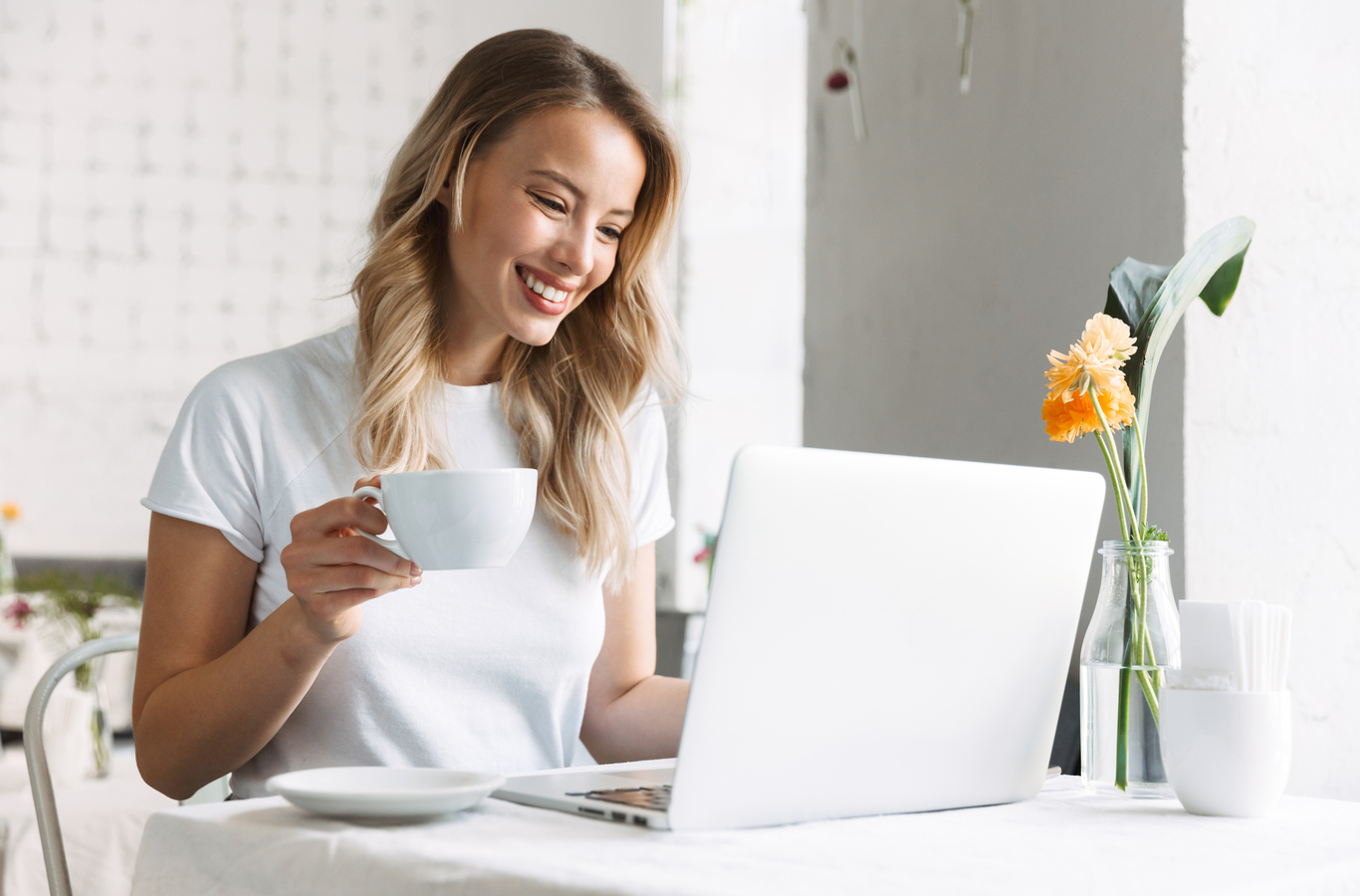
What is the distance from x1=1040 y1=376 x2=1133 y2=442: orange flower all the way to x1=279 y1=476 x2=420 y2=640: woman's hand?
438 mm

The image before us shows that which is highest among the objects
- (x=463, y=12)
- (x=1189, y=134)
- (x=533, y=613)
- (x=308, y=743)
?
(x=463, y=12)

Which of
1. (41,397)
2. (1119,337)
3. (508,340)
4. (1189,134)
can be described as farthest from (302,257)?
(1119,337)

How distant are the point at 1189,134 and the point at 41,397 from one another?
3.71 meters

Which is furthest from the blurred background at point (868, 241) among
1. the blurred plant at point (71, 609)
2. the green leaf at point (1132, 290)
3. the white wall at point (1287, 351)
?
the blurred plant at point (71, 609)

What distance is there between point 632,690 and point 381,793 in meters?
0.65

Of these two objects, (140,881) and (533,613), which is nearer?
(140,881)

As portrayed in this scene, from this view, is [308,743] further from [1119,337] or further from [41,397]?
[41,397]

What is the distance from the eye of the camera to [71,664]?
109cm

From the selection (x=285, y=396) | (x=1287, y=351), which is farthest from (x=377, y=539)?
(x=1287, y=351)

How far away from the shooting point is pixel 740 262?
3.88 m

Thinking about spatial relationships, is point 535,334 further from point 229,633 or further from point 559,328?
point 229,633

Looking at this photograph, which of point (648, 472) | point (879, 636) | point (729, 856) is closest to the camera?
point (729, 856)

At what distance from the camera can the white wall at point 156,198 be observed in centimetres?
388

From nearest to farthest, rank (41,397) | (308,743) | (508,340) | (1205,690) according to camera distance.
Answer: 1. (1205,690)
2. (308,743)
3. (508,340)
4. (41,397)
